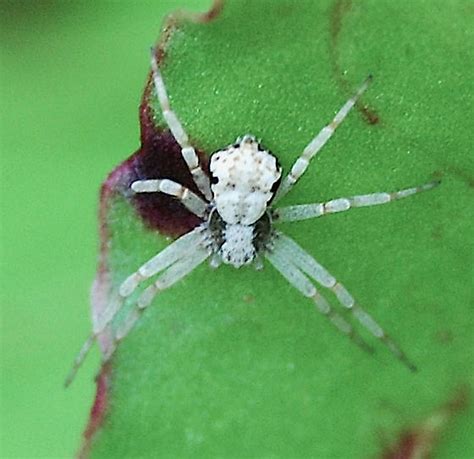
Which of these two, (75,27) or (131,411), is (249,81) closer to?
(75,27)

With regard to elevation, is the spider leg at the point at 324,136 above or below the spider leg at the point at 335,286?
above

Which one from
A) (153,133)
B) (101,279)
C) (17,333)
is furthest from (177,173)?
(17,333)

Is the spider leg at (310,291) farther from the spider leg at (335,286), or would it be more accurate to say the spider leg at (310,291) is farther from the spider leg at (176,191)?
the spider leg at (176,191)

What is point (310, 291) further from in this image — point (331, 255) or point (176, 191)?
point (176, 191)

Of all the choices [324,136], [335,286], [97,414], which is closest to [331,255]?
[335,286]

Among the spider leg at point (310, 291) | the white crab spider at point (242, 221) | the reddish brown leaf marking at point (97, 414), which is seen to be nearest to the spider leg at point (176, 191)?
the white crab spider at point (242, 221)

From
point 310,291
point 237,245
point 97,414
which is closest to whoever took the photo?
point 97,414

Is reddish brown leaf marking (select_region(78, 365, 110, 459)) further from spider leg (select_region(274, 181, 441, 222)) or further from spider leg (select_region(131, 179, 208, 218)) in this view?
spider leg (select_region(274, 181, 441, 222))
